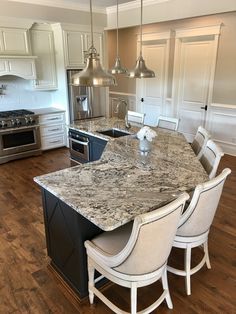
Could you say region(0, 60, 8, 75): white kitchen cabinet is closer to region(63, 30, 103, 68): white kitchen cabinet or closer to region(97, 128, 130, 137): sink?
region(63, 30, 103, 68): white kitchen cabinet

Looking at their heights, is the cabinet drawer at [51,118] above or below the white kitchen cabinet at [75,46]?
below

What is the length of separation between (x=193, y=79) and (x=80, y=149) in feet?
10.5

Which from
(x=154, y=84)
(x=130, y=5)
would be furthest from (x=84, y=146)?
(x=154, y=84)

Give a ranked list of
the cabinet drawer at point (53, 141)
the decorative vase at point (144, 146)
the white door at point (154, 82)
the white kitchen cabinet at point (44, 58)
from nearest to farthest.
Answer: the decorative vase at point (144, 146) < the white kitchen cabinet at point (44, 58) < the cabinet drawer at point (53, 141) < the white door at point (154, 82)

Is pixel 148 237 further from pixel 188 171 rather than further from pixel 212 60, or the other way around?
pixel 212 60

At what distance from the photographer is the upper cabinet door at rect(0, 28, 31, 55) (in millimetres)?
4740

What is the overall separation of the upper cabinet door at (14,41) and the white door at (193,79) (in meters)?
3.25

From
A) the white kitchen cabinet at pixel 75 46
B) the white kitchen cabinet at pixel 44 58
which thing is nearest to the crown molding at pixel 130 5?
the white kitchen cabinet at pixel 75 46

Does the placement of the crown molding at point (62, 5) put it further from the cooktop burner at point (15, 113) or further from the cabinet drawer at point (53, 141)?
the cabinet drawer at point (53, 141)

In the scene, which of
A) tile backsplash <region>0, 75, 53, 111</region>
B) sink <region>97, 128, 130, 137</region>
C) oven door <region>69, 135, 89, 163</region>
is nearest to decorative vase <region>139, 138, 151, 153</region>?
sink <region>97, 128, 130, 137</region>

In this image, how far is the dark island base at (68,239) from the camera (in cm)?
197

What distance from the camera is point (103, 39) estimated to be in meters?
5.93

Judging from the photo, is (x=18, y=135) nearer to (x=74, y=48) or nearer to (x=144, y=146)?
(x=74, y=48)

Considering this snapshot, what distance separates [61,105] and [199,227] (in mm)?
4630
